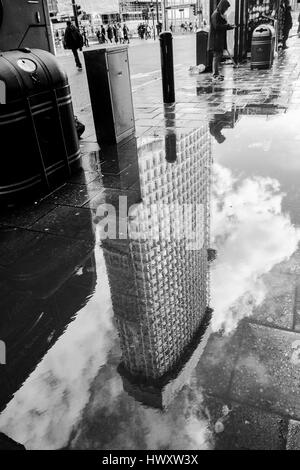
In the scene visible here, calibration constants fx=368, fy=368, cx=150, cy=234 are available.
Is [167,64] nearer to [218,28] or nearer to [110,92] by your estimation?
[110,92]

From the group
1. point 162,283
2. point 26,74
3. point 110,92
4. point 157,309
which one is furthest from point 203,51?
point 157,309

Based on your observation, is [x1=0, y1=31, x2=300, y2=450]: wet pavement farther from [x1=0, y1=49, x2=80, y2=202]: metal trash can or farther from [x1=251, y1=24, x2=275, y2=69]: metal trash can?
[x1=251, y1=24, x2=275, y2=69]: metal trash can

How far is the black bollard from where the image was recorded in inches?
313

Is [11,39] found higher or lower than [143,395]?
higher

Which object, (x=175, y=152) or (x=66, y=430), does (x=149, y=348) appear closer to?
(x=66, y=430)

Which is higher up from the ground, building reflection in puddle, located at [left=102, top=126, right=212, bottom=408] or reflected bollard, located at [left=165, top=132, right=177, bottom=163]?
building reflection in puddle, located at [left=102, top=126, right=212, bottom=408]

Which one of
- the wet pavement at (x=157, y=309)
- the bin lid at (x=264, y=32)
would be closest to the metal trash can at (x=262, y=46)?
the bin lid at (x=264, y=32)

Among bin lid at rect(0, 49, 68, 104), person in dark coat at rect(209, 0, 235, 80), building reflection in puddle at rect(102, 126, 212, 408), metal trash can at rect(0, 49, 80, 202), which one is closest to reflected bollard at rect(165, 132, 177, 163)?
building reflection in puddle at rect(102, 126, 212, 408)

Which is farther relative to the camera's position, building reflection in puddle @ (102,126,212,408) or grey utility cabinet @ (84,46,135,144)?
grey utility cabinet @ (84,46,135,144)

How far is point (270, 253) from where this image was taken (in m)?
3.21

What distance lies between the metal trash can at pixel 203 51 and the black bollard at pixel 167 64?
4549 millimetres

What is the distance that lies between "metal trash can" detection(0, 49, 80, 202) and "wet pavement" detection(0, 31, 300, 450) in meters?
0.31

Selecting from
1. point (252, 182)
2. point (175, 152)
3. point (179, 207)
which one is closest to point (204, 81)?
point (175, 152)

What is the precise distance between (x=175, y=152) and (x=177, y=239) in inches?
103
